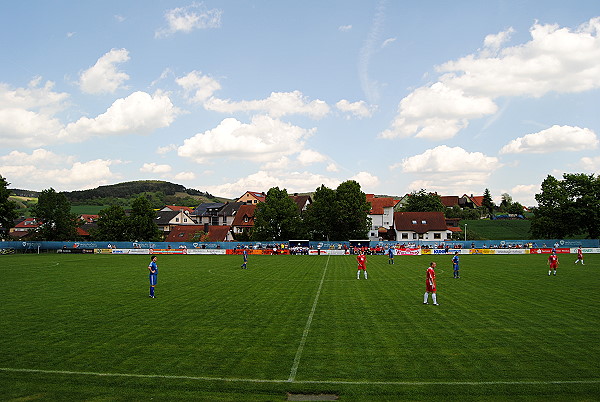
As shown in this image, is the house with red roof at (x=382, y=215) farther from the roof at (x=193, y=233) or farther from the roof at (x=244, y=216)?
the roof at (x=193, y=233)

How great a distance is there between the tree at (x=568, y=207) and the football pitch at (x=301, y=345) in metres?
54.3

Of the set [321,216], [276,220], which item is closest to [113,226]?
[276,220]

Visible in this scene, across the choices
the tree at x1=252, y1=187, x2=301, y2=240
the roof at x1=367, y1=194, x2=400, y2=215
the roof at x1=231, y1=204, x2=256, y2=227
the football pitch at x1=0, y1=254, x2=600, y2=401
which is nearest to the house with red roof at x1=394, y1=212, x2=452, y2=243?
the roof at x1=367, y1=194, x2=400, y2=215

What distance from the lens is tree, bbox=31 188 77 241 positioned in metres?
81.0

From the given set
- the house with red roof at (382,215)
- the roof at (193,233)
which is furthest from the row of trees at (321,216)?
the house with red roof at (382,215)

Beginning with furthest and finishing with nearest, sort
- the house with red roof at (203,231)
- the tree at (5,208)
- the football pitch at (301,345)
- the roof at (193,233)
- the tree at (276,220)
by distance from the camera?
the roof at (193,233) → the house with red roof at (203,231) → the tree at (276,220) → the tree at (5,208) → the football pitch at (301,345)

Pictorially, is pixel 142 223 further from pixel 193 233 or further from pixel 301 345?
pixel 301 345

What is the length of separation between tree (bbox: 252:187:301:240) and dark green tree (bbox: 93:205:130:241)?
2376 centimetres

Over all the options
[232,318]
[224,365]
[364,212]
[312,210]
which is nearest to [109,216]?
[312,210]

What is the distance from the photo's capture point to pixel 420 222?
84750 mm

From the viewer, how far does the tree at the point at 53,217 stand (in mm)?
81000

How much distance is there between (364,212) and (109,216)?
151 feet

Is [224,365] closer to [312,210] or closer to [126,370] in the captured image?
[126,370]

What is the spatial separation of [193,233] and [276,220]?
23.8m
